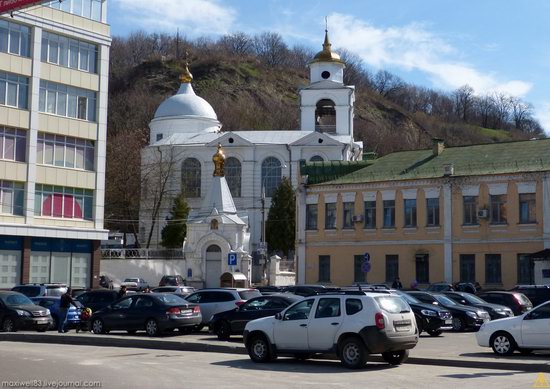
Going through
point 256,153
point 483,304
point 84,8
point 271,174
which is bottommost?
point 483,304

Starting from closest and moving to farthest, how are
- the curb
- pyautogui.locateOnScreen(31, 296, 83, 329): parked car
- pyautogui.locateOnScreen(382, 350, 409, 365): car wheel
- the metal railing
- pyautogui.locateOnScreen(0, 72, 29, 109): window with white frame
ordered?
1. the curb
2. pyautogui.locateOnScreen(382, 350, 409, 365): car wheel
3. pyautogui.locateOnScreen(31, 296, 83, 329): parked car
4. pyautogui.locateOnScreen(0, 72, 29, 109): window with white frame
5. the metal railing

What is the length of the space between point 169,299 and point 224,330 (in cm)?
267

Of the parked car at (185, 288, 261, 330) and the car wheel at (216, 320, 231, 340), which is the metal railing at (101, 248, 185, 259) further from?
the car wheel at (216, 320, 231, 340)

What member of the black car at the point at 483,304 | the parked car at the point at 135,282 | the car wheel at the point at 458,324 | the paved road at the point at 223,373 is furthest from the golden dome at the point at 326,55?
the paved road at the point at 223,373

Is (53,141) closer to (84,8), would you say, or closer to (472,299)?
(84,8)

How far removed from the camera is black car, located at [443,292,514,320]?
2911cm

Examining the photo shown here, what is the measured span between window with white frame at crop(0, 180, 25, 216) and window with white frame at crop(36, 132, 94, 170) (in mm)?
1768

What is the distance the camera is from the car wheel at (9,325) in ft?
91.5

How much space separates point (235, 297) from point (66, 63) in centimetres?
2321

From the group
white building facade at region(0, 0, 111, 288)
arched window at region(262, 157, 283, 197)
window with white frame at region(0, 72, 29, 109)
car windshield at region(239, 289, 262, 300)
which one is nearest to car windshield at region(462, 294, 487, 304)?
car windshield at region(239, 289, 262, 300)

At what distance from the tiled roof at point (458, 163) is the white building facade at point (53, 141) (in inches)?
542

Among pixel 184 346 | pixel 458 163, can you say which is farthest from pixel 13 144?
pixel 184 346

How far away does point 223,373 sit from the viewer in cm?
1680

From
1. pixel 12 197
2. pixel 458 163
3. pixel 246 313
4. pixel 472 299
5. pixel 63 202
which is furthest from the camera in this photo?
pixel 458 163
